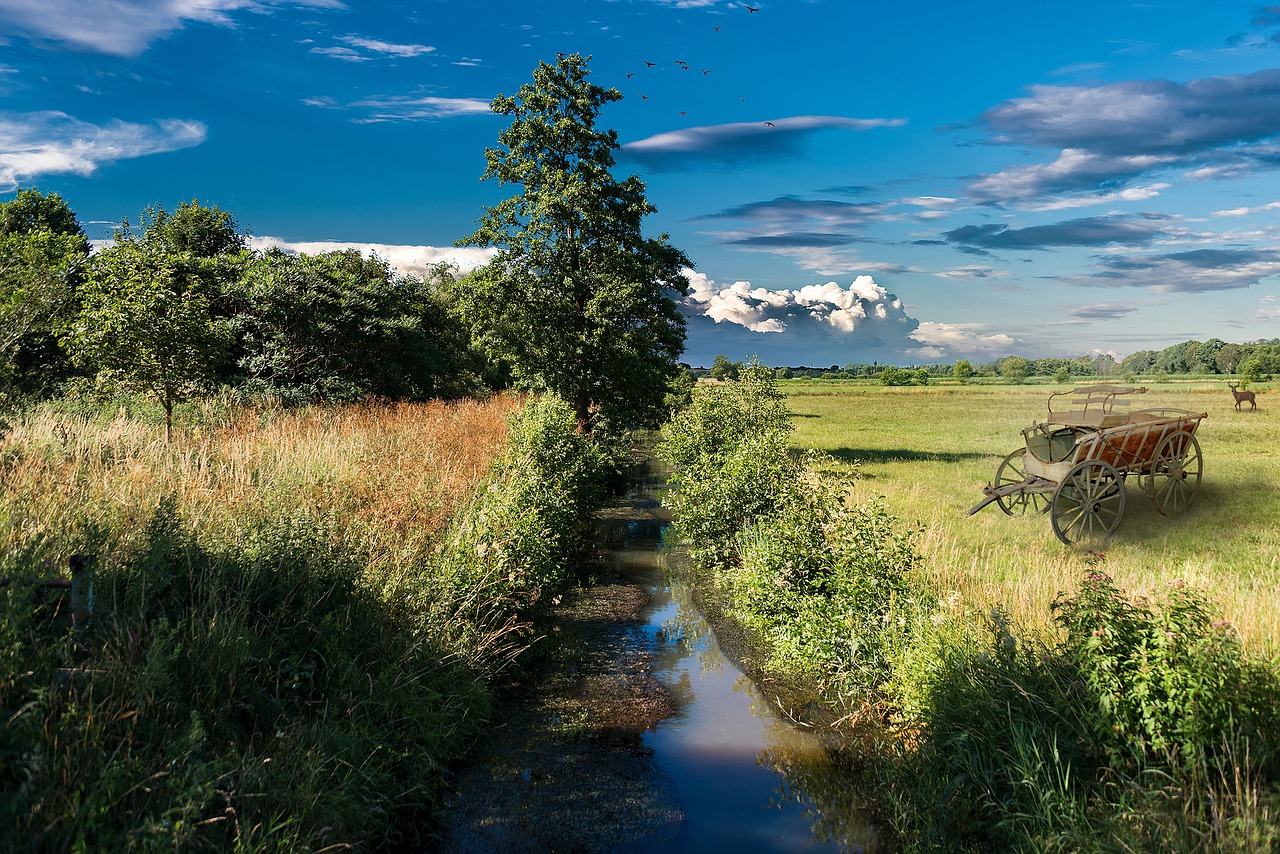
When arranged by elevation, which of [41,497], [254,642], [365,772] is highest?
[41,497]

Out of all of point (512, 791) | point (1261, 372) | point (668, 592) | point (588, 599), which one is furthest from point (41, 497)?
point (1261, 372)

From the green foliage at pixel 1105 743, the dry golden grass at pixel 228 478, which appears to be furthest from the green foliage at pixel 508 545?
the green foliage at pixel 1105 743

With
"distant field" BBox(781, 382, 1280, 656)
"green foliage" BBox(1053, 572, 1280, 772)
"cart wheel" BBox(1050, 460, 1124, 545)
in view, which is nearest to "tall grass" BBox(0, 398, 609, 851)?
"green foliage" BBox(1053, 572, 1280, 772)

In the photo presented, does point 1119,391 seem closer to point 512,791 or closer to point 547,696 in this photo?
point 547,696

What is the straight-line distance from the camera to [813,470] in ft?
38.5

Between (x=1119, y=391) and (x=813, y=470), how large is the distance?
7904 millimetres

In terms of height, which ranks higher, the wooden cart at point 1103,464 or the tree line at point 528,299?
the tree line at point 528,299

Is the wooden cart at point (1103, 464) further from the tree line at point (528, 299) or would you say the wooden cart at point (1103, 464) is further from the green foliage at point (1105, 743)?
the tree line at point (528, 299)

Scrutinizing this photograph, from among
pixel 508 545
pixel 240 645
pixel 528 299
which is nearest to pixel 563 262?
pixel 528 299

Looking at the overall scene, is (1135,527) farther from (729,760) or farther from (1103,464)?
(729,760)

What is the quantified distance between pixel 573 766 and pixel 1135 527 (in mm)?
10559

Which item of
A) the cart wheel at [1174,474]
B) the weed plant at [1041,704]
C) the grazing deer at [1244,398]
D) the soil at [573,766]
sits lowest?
the soil at [573,766]

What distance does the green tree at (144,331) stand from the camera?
45.8 ft

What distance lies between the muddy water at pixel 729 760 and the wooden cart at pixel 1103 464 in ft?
21.8
